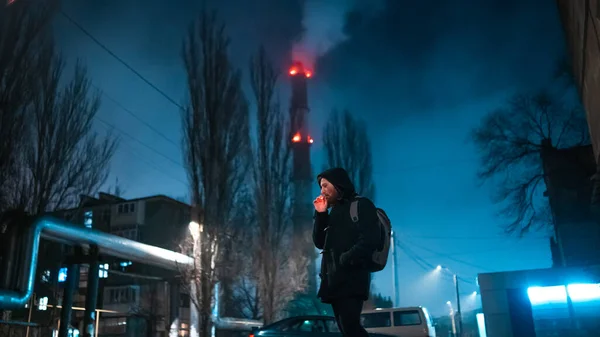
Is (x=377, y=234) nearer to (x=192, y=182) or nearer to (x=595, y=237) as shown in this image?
(x=192, y=182)

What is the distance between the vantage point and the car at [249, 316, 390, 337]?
33.0ft

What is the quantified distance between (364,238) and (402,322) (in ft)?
36.9

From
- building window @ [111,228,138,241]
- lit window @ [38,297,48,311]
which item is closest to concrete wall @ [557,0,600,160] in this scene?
lit window @ [38,297,48,311]

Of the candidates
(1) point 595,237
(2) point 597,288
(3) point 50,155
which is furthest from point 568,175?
(3) point 50,155

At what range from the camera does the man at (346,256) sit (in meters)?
2.87

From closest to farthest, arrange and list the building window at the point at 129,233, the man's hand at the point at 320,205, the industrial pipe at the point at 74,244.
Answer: the man's hand at the point at 320,205, the industrial pipe at the point at 74,244, the building window at the point at 129,233

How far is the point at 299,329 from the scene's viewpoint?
10.3 meters

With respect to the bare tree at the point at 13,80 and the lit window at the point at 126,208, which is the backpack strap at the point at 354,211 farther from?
the lit window at the point at 126,208

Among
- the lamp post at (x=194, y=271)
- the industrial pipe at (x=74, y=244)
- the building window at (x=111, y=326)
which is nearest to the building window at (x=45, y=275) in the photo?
the building window at (x=111, y=326)

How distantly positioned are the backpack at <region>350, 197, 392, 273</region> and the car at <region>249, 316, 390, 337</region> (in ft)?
24.8

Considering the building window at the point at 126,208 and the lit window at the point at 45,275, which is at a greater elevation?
the building window at the point at 126,208

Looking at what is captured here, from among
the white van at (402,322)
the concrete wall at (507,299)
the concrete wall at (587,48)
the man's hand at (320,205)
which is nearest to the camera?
the man's hand at (320,205)

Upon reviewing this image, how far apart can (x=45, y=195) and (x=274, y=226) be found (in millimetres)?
9094

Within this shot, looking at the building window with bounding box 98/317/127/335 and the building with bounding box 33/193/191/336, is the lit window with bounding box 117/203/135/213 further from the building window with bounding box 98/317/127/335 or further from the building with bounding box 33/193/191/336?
the building window with bounding box 98/317/127/335
